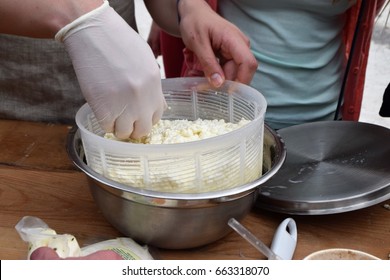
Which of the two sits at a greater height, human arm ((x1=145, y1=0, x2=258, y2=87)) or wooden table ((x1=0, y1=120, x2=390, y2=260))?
human arm ((x1=145, y1=0, x2=258, y2=87))

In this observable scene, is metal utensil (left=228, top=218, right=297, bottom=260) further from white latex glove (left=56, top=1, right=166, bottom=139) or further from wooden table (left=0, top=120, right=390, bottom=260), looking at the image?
white latex glove (left=56, top=1, right=166, bottom=139)

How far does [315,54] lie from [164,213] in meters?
0.63

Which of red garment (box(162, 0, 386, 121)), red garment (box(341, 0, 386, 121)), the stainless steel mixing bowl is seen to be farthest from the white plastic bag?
red garment (box(341, 0, 386, 121))

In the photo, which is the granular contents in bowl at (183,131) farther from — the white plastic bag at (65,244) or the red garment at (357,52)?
the red garment at (357,52)

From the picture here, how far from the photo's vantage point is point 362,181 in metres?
0.86

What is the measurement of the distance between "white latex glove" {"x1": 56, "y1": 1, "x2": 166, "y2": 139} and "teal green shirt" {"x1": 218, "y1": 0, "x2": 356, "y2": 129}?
1.52 feet

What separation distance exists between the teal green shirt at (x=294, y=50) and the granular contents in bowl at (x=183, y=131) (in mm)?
327

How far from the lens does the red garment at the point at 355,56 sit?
1152 mm

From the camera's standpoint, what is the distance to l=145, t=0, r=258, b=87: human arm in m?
0.93

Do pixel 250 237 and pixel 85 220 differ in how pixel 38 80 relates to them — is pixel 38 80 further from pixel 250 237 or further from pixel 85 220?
pixel 250 237

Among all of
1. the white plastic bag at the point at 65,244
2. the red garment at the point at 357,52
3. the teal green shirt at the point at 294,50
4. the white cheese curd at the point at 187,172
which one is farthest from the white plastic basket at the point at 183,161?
the red garment at the point at 357,52

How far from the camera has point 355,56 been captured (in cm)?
120

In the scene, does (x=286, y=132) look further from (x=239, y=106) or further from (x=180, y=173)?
(x=180, y=173)

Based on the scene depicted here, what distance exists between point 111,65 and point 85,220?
0.96 ft
